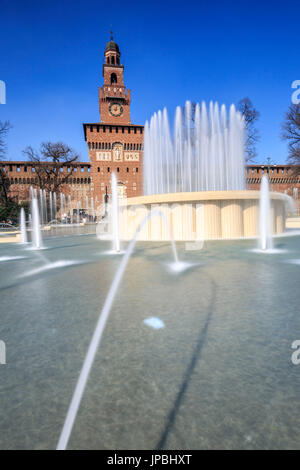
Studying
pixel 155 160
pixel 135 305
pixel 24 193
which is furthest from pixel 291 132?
pixel 24 193

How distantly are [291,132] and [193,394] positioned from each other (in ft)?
95.8

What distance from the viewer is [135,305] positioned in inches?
103

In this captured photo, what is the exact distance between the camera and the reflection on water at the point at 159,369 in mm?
1057

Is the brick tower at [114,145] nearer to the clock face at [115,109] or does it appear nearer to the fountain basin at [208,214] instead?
the clock face at [115,109]

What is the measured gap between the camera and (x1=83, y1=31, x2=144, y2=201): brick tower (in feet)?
139

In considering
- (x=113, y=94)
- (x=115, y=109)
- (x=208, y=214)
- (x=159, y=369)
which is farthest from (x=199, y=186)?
(x=113, y=94)

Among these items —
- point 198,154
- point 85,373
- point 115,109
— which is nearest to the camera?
point 85,373

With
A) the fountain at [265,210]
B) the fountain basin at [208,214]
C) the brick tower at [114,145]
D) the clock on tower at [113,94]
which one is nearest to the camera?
the fountain at [265,210]

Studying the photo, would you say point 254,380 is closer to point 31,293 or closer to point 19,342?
point 19,342

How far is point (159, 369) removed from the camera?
4.87 ft

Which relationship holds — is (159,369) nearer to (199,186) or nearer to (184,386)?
(184,386)

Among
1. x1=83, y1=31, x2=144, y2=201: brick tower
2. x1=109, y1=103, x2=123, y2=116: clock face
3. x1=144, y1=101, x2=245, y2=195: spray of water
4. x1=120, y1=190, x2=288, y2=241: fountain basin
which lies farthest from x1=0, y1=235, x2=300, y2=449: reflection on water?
x1=109, y1=103, x2=123, y2=116: clock face

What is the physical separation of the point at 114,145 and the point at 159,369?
44738mm

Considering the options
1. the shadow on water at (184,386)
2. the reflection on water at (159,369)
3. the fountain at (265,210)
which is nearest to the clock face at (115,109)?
the fountain at (265,210)
